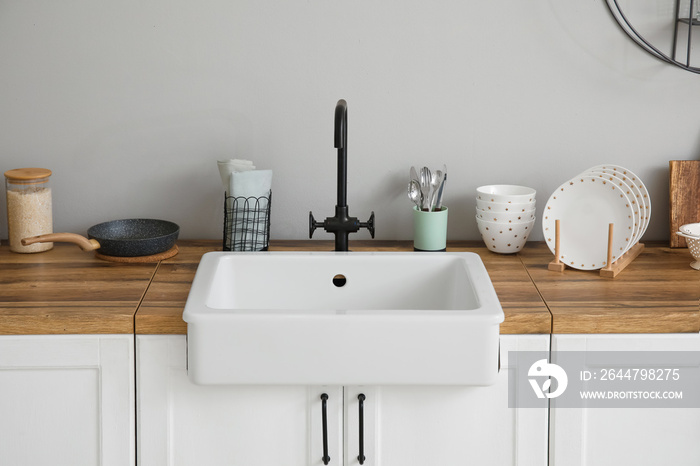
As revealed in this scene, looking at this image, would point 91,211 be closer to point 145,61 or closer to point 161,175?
point 161,175

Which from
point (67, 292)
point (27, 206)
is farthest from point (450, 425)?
point (27, 206)

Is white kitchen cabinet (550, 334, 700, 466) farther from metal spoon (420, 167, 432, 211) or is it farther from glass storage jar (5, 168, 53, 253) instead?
glass storage jar (5, 168, 53, 253)

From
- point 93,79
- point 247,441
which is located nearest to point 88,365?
point 247,441

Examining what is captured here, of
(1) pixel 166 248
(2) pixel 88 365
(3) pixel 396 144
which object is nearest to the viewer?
(2) pixel 88 365

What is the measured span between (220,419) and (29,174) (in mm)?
839

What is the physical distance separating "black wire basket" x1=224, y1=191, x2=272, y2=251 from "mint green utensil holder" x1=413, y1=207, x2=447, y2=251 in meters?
0.38

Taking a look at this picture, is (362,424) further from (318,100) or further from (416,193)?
(318,100)

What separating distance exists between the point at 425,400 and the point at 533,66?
0.95 m

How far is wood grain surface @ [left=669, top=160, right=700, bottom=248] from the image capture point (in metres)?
2.17

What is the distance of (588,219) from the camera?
203 cm

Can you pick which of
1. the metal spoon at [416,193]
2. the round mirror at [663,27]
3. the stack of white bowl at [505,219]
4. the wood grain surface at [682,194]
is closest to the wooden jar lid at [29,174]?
the metal spoon at [416,193]

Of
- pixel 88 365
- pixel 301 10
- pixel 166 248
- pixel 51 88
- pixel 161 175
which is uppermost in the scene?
pixel 301 10

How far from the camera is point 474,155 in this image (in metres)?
2.21

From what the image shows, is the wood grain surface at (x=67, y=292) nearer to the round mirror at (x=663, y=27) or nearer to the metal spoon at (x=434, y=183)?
the metal spoon at (x=434, y=183)
